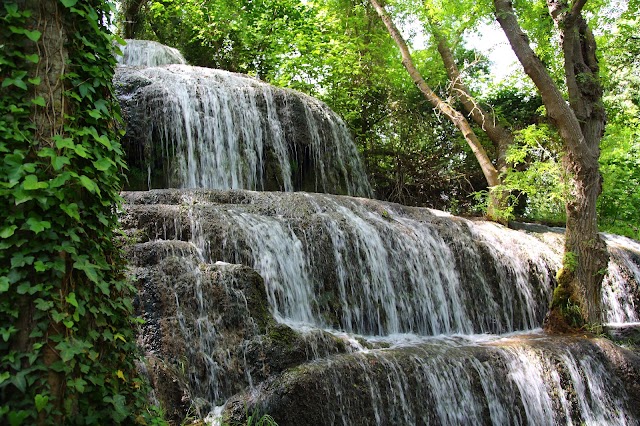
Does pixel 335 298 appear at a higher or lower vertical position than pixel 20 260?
lower

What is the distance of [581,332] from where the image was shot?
7.29 metres

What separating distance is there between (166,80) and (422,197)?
761 centimetres

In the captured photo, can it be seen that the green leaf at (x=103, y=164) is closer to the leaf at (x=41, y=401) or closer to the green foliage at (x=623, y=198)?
the leaf at (x=41, y=401)

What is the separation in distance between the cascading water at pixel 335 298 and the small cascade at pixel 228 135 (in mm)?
39

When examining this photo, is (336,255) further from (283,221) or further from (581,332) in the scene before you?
(581,332)

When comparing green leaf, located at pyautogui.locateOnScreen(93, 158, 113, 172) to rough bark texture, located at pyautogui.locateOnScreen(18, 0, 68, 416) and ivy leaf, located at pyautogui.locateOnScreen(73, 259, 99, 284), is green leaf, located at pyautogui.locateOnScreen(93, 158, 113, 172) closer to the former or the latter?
rough bark texture, located at pyautogui.locateOnScreen(18, 0, 68, 416)

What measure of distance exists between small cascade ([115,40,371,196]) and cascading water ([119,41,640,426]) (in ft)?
0.13

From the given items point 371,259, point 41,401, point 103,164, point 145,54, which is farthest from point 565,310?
point 145,54

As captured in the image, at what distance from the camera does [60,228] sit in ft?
9.16

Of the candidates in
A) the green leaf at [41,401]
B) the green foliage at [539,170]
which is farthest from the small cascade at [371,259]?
the green leaf at [41,401]

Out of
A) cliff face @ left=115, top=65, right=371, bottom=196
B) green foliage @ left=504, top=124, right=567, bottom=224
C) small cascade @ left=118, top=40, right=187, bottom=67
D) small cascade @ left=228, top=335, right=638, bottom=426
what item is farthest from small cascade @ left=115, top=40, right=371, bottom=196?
small cascade @ left=228, top=335, right=638, bottom=426

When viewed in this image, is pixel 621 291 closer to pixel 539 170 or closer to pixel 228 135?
pixel 539 170

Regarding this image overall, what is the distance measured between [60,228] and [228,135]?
786 centimetres

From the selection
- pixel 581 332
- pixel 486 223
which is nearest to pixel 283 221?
pixel 581 332
